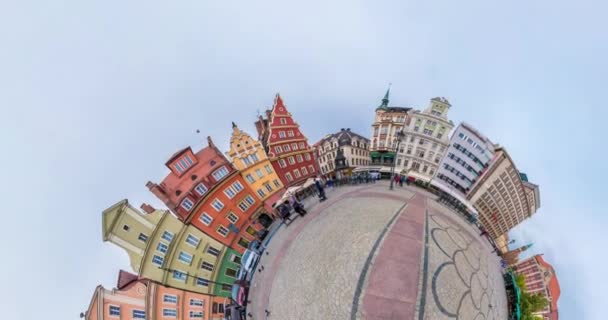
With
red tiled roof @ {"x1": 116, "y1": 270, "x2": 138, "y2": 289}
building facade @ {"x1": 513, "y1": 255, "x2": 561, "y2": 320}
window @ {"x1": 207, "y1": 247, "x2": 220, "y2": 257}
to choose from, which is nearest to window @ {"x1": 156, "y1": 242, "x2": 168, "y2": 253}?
red tiled roof @ {"x1": 116, "y1": 270, "x2": 138, "y2": 289}

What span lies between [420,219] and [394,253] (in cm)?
320

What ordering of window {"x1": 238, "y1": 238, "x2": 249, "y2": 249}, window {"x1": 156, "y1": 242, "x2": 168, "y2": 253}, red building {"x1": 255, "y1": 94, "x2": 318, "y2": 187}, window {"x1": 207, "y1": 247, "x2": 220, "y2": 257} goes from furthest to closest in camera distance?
red building {"x1": 255, "y1": 94, "x2": 318, "y2": 187}
window {"x1": 238, "y1": 238, "x2": 249, "y2": 249}
window {"x1": 207, "y1": 247, "x2": 220, "y2": 257}
window {"x1": 156, "y1": 242, "x2": 168, "y2": 253}

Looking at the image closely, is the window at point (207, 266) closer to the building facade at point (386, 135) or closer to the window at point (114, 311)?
the window at point (114, 311)

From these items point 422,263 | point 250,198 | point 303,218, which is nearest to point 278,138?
point 250,198

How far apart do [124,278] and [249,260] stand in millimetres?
8002

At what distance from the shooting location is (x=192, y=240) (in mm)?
15930

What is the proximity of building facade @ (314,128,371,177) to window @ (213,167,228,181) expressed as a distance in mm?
8040

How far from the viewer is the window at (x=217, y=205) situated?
16625 mm

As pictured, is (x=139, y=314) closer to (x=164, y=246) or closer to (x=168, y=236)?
(x=164, y=246)

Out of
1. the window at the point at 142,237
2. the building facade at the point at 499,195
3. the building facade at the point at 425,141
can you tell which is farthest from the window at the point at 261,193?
the building facade at the point at 499,195

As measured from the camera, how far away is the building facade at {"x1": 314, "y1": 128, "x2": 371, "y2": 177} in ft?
65.9

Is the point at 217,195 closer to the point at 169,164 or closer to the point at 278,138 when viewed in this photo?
the point at 169,164

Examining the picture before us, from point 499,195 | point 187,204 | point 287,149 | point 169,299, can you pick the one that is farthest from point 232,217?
point 499,195

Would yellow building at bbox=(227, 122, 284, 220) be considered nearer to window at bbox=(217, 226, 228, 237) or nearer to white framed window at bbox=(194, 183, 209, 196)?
white framed window at bbox=(194, 183, 209, 196)
